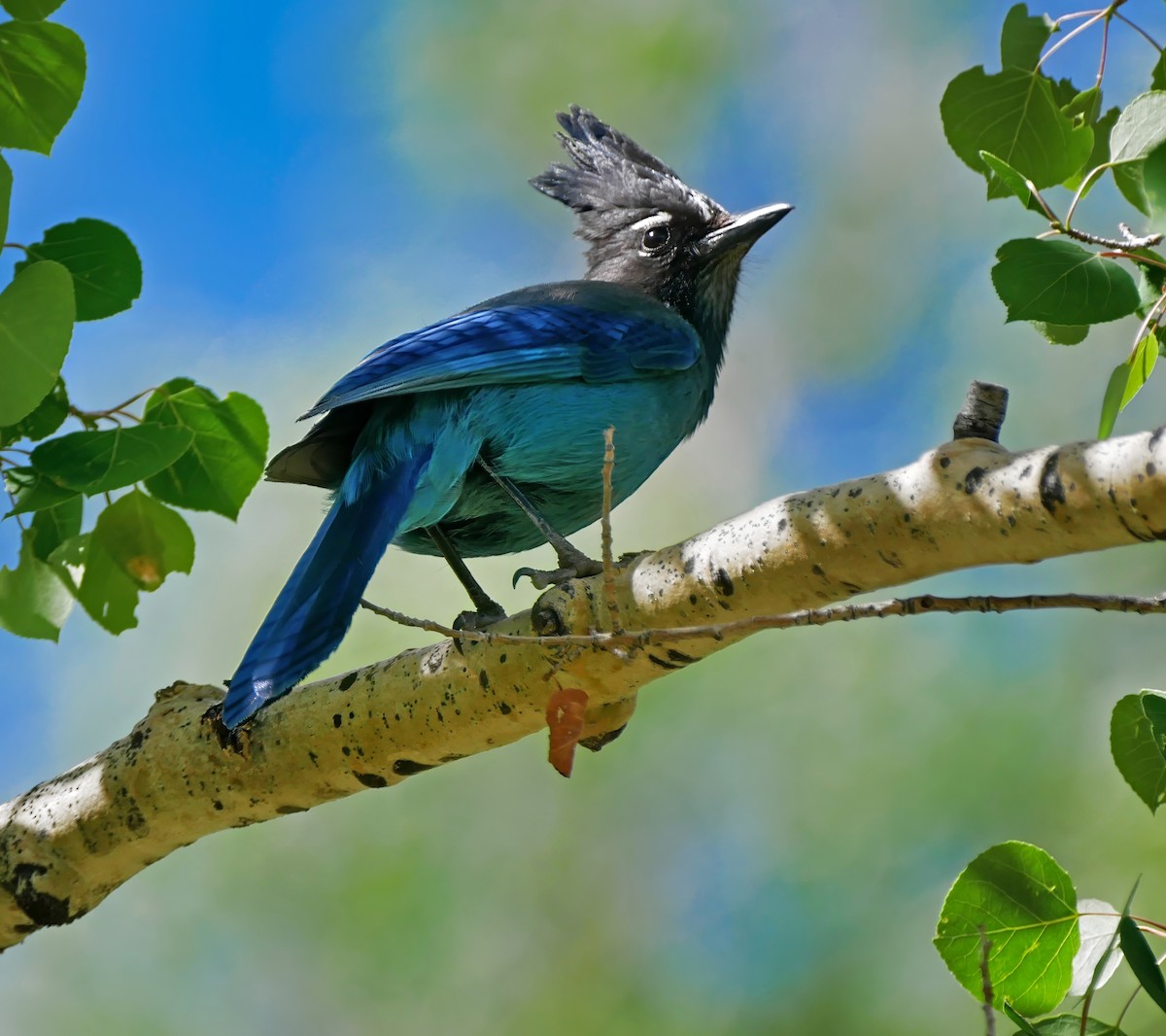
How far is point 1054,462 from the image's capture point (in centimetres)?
149

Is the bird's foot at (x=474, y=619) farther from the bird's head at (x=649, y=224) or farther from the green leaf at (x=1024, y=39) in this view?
the green leaf at (x=1024, y=39)

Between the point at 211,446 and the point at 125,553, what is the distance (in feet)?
0.81

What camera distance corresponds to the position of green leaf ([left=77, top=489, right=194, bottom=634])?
7.83 feet

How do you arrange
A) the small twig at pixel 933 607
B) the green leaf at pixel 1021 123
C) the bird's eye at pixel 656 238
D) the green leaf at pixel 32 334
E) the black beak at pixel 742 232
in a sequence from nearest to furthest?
the small twig at pixel 933 607
the green leaf at pixel 32 334
the green leaf at pixel 1021 123
the black beak at pixel 742 232
the bird's eye at pixel 656 238

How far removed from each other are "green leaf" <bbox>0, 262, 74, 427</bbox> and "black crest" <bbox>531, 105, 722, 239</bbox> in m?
2.24

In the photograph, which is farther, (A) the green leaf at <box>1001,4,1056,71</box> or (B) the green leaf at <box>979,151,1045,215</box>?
(A) the green leaf at <box>1001,4,1056,71</box>

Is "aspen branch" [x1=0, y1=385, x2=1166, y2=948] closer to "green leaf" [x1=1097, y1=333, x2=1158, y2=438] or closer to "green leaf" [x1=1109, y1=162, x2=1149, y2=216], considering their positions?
"green leaf" [x1=1097, y1=333, x2=1158, y2=438]

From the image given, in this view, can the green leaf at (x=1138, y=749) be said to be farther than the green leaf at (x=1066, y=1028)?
Yes

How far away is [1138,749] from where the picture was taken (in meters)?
1.78

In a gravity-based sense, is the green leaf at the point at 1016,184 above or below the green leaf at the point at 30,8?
below

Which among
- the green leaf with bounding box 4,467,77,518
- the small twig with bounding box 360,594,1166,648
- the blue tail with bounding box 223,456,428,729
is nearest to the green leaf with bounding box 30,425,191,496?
the green leaf with bounding box 4,467,77,518

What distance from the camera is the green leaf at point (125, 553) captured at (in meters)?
2.39

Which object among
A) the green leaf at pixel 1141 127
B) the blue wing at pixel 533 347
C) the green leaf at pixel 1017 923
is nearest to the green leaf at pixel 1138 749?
the green leaf at pixel 1017 923

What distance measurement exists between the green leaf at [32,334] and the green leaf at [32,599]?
0.55 meters
